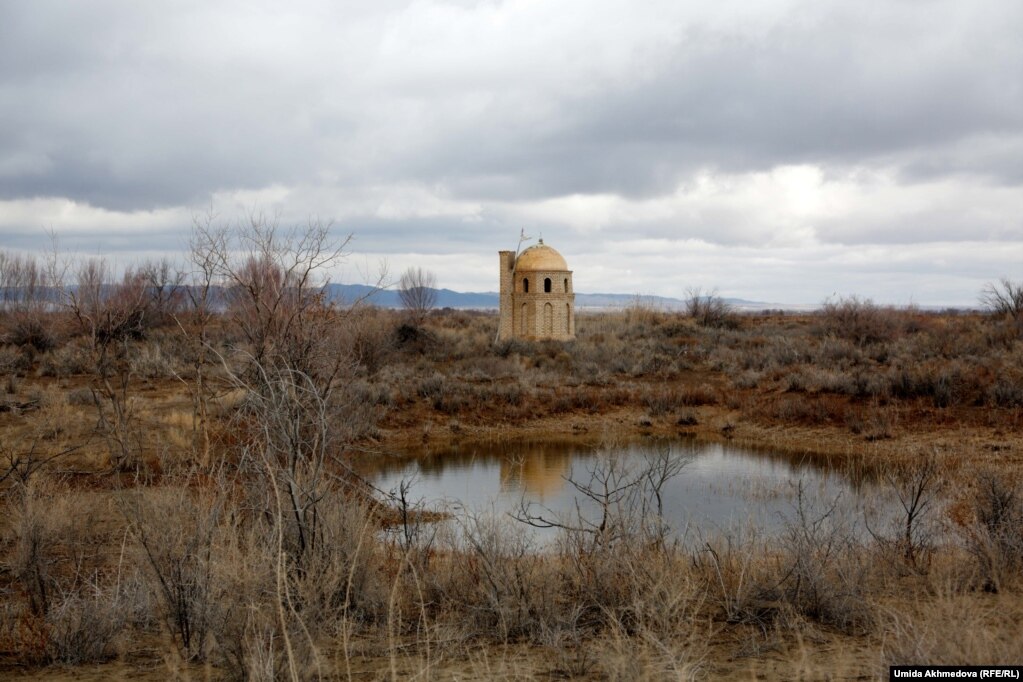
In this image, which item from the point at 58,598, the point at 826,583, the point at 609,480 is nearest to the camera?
the point at 826,583

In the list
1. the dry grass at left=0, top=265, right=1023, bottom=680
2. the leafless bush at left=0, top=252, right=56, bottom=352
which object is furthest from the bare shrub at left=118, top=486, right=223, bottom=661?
the leafless bush at left=0, top=252, right=56, bottom=352

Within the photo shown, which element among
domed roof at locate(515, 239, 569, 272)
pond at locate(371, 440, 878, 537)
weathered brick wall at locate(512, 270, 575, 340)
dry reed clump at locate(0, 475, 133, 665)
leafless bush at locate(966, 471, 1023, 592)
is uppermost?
domed roof at locate(515, 239, 569, 272)

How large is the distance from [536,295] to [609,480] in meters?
25.8

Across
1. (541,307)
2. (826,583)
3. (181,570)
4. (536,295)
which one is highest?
(536,295)

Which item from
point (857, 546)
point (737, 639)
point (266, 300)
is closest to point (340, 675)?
point (737, 639)

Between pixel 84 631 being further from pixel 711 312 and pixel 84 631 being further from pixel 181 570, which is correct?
pixel 711 312

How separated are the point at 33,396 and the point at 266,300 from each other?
35.5 ft

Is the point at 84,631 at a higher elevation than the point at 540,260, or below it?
below

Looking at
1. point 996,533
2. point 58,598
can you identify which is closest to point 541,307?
point 996,533

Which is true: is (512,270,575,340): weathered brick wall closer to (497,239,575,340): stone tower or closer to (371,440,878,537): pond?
(497,239,575,340): stone tower

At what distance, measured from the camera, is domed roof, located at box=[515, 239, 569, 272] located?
39.7 metres

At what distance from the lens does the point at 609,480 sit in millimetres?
14359

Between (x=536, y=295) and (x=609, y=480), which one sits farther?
(x=536, y=295)

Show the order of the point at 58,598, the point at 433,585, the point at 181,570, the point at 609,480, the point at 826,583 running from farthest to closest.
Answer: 1. the point at 609,480
2. the point at 58,598
3. the point at 433,585
4. the point at 826,583
5. the point at 181,570
